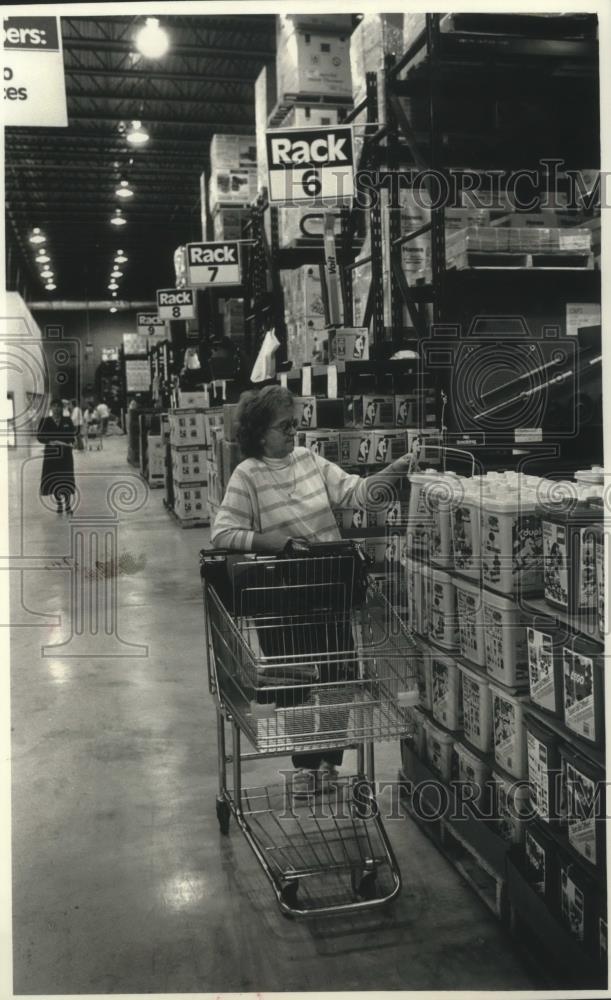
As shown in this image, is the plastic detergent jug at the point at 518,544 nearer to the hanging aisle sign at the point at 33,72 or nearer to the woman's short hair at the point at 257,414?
the woman's short hair at the point at 257,414

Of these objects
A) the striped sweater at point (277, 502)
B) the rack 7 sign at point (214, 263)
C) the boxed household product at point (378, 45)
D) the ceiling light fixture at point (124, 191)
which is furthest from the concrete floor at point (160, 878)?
the ceiling light fixture at point (124, 191)

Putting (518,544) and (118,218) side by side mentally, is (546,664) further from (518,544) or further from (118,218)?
(118,218)

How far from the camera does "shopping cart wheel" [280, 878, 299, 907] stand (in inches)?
116

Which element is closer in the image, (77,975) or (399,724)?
(77,975)

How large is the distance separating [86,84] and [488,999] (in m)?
20.0

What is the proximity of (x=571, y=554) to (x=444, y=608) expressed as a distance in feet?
2.78

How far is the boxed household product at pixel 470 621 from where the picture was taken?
9.91 feet

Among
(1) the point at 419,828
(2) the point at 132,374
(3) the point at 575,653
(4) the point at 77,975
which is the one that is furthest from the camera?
(2) the point at 132,374

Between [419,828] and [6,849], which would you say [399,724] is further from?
[6,849]

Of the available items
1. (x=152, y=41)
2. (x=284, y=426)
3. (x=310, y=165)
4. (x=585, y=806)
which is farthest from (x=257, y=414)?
(x=152, y=41)

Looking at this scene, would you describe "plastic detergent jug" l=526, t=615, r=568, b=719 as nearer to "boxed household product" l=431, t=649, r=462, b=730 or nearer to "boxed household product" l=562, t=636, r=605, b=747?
"boxed household product" l=562, t=636, r=605, b=747

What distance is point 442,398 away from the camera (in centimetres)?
492

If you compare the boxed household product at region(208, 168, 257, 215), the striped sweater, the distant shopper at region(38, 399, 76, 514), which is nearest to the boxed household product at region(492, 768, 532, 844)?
the striped sweater

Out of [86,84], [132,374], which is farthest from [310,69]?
[132,374]
